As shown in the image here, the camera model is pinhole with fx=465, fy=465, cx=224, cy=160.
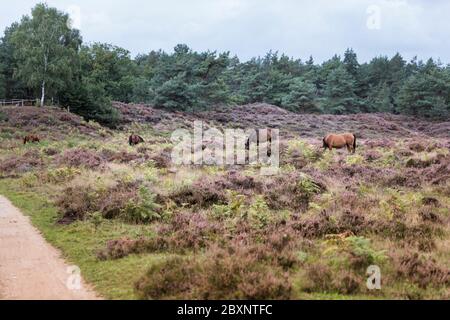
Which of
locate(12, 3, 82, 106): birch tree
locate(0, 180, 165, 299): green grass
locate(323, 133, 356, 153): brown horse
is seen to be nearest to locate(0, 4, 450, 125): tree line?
locate(12, 3, 82, 106): birch tree

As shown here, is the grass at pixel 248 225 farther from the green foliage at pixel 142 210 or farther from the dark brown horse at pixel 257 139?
the dark brown horse at pixel 257 139

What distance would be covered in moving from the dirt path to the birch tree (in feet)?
117

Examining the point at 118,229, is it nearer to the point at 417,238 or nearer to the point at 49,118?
the point at 417,238

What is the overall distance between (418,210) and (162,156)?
48.0 ft

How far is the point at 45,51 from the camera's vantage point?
46000mm

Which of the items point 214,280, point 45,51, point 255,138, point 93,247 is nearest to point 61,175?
point 93,247

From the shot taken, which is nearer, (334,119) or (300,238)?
(300,238)

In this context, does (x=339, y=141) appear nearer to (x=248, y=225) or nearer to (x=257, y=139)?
(x=257, y=139)

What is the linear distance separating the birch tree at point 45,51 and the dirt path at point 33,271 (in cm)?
3580

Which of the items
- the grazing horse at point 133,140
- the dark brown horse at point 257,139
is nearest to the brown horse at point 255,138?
the dark brown horse at point 257,139
